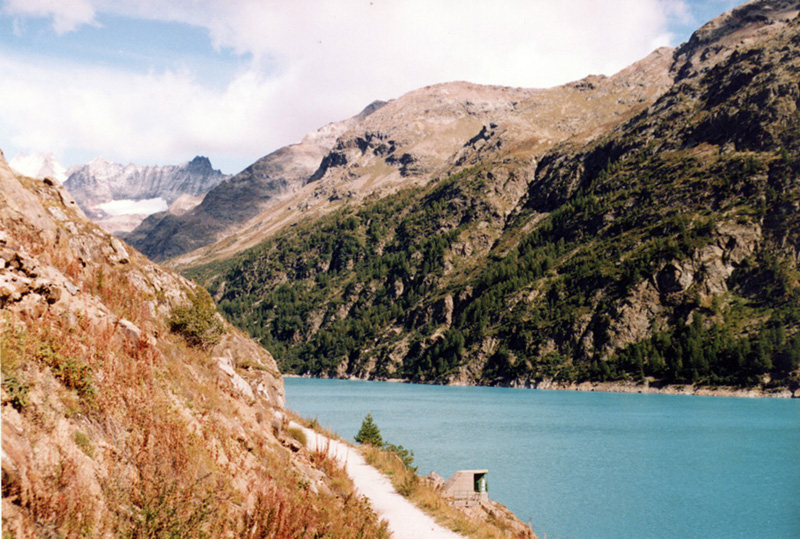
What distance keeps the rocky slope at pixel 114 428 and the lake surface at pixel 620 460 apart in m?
27.3

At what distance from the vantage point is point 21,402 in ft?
29.9

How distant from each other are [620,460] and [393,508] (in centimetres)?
4817

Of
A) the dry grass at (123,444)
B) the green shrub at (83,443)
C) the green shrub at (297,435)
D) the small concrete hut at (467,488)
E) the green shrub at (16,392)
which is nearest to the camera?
the dry grass at (123,444)

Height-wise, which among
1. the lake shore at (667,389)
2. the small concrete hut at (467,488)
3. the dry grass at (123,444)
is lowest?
the lake shore at (667,389)

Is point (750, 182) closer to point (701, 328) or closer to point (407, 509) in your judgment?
point (701, 328)

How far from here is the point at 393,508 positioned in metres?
22.1

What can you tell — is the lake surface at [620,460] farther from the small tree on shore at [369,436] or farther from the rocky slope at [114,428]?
the rocky slope at [114,428]

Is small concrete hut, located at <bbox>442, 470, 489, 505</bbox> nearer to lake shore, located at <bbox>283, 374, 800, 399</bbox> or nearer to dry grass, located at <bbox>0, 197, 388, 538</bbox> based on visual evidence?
dry grass, located at <bbox>0, 197, 388, 538</bbox>

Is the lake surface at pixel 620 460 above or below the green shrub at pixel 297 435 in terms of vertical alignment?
below

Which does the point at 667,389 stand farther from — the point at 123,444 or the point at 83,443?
the point at 83,443

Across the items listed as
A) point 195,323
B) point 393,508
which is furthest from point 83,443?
point 393,508

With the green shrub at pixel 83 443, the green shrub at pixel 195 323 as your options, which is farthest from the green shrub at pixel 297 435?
the green shrub at pixel 83 443

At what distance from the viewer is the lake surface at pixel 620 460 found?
40625mm

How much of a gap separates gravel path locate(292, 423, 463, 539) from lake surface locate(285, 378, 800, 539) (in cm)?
1445
